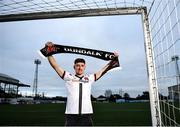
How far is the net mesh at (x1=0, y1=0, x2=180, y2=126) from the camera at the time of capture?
125 inches

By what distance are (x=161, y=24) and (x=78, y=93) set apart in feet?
5.54

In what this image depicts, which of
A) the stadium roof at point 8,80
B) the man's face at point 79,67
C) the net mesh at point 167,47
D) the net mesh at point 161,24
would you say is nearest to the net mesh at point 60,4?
the net mesh at point 161,24

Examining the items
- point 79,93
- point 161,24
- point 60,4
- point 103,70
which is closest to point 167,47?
point 161,24

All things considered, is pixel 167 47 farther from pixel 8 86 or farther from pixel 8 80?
pixel 8 86

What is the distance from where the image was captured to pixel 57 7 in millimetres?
4410

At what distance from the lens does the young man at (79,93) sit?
2947 millimetres

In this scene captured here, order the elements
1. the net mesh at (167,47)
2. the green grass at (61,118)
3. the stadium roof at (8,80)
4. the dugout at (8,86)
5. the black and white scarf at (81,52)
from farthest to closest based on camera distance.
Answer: the dugout at (8,86)
the stadium roof at (8,80)
the green grass at (61,118)
the black and white scarf at (81,52)
the net mesh at (167,47)

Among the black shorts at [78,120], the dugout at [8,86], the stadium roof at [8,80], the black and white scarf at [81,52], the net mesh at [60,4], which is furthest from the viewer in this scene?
the dugout at [8,86]

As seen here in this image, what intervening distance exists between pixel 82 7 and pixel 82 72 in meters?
1.74

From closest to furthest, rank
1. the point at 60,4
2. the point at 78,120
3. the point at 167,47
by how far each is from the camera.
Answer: the point at 78,120
the point at 167,47
the point at 60,4

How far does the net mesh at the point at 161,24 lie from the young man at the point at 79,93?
3.02ft

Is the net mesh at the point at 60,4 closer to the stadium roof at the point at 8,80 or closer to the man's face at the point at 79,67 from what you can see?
the man's face at the point at 79,67

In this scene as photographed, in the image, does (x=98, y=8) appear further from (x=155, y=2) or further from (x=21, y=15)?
(x=21, y=15)

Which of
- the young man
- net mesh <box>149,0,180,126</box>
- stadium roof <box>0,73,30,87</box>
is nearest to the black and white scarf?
the young man
